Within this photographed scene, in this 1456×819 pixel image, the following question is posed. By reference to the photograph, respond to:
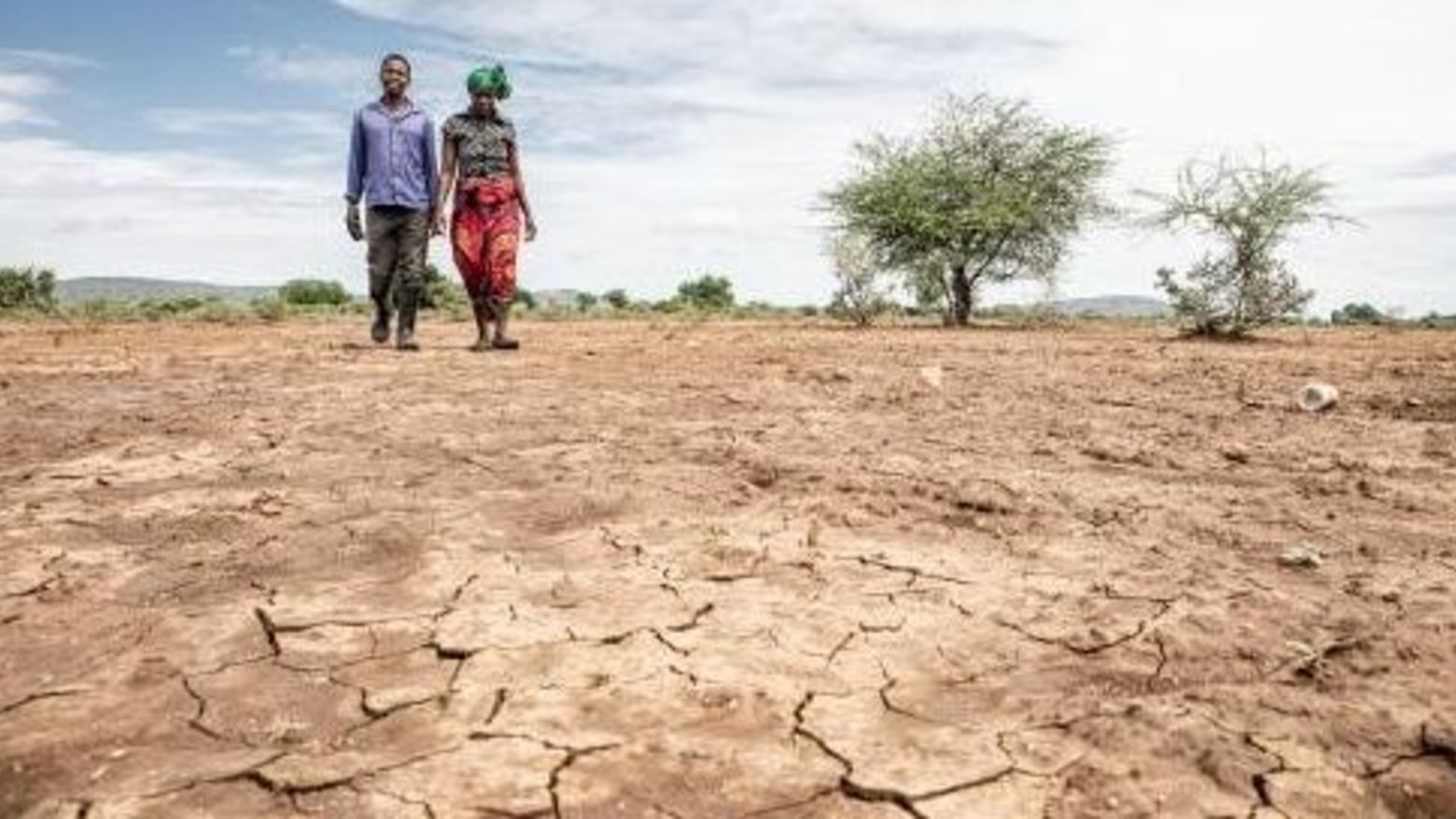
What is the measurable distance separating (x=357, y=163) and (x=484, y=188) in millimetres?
783

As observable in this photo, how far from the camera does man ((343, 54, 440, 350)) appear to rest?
26.3 ft

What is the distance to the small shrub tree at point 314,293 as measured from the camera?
24.6 meters

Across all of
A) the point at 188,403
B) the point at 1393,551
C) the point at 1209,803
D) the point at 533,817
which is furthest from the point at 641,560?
the point at 188,403

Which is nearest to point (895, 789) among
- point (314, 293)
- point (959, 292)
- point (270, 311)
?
point (959, 292)

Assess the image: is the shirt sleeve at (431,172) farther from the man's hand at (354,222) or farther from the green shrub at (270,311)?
the green shrub at (270,311)

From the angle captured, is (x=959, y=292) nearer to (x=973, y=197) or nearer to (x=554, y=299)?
(x=973, y=197)

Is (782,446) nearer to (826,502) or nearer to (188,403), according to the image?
(826,502)

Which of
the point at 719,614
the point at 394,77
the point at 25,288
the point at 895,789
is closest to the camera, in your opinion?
the point at 895,789

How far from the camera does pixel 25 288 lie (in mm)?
23344

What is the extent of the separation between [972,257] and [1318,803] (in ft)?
51.5

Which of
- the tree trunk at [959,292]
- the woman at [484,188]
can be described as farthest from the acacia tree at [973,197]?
the woman at [484,188]

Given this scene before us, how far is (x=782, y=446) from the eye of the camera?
16.4 ft

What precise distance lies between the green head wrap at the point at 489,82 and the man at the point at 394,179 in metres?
0.35

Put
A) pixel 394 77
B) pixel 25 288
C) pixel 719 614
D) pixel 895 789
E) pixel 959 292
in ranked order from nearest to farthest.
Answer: pixel 895 789 → pixel 719 614 → pixel 394 77 → pixel 959 292 → pixel 25 288
